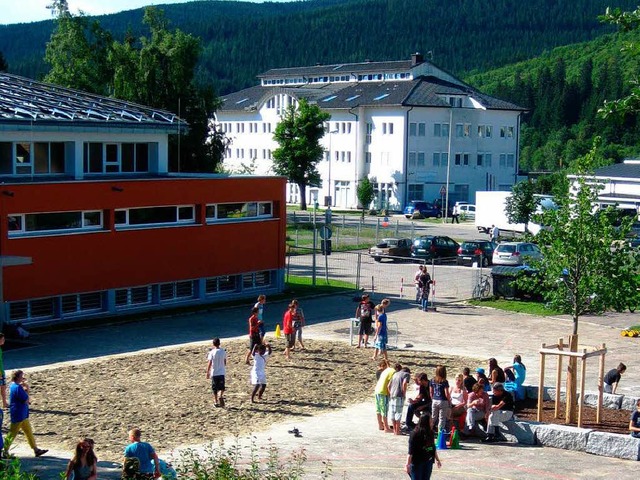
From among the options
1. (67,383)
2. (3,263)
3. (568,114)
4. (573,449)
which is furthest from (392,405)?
(568,114)

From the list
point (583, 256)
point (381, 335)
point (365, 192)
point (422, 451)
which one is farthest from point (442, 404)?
point (365, 192)

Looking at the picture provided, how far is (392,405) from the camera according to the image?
67.5ft

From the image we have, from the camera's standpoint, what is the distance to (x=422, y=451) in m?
15.5

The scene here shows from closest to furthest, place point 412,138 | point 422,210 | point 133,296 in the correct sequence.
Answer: point 133,296 → point 422,210 → point 412,138

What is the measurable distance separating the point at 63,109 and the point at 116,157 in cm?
262

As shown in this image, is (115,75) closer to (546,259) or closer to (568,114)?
(546,259)

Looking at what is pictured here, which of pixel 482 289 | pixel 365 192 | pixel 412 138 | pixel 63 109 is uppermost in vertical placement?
pixel 412 138

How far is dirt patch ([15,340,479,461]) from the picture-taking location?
67.2ft

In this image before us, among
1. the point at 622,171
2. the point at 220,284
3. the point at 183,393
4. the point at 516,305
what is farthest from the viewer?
the point at 622,171

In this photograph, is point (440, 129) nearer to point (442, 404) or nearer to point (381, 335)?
point (381, 335)

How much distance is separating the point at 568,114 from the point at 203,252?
139788 millimetres

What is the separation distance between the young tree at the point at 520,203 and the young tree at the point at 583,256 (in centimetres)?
4268

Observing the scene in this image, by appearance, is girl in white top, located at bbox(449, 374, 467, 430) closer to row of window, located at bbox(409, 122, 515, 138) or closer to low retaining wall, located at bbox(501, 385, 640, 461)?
low retaining wall, located at bbox(501, 385, 640, 461)

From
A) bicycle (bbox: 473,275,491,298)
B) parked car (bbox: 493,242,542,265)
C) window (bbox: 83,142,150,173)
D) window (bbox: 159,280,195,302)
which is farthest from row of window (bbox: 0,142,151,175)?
parked car (bbox: 493,242,542,265)
